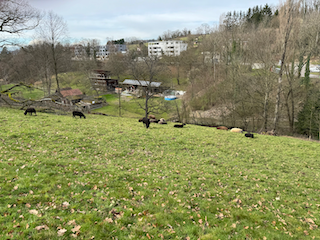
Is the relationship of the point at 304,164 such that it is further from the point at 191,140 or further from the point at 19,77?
the point at 19,77

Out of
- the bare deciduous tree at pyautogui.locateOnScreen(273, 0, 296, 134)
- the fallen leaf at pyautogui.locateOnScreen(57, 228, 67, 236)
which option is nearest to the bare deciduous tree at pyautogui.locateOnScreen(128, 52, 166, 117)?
the bare deciduous tree at pyautogui.locateOnScreen(273, 0, 296, 134)

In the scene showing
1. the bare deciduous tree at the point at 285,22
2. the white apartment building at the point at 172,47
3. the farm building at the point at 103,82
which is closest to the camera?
the bare deciduous tree at the point at 285,22

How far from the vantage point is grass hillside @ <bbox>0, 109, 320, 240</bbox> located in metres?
6.39

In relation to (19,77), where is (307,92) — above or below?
below

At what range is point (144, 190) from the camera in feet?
29.7

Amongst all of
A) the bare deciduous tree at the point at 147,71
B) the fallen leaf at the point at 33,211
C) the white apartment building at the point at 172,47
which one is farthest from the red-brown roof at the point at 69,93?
the white apartment building at the point at 172,47

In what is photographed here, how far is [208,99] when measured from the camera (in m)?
52.6

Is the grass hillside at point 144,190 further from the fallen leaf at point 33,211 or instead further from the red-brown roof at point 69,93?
the red-brown roof at point 69,93

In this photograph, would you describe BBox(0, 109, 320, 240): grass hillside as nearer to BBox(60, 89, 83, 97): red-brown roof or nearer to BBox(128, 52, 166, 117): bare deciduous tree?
BBox(128, 52, 166, 117): bare deciduous tree

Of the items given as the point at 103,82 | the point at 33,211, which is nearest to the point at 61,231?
the point at 33,211

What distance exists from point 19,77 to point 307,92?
99.8m

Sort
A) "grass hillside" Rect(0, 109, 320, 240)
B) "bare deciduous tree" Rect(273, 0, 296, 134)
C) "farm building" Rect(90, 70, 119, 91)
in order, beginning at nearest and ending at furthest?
1. "grass hillside" Rect(0, 109, 320, 240)
2. "bare deciduous tree" Rect(273, 0, 296, 134)
3. "farm building" Rect(90, 70, 119, 91)

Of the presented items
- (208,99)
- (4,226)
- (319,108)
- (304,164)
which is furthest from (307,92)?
(4,226)

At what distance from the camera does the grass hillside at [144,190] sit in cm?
639
